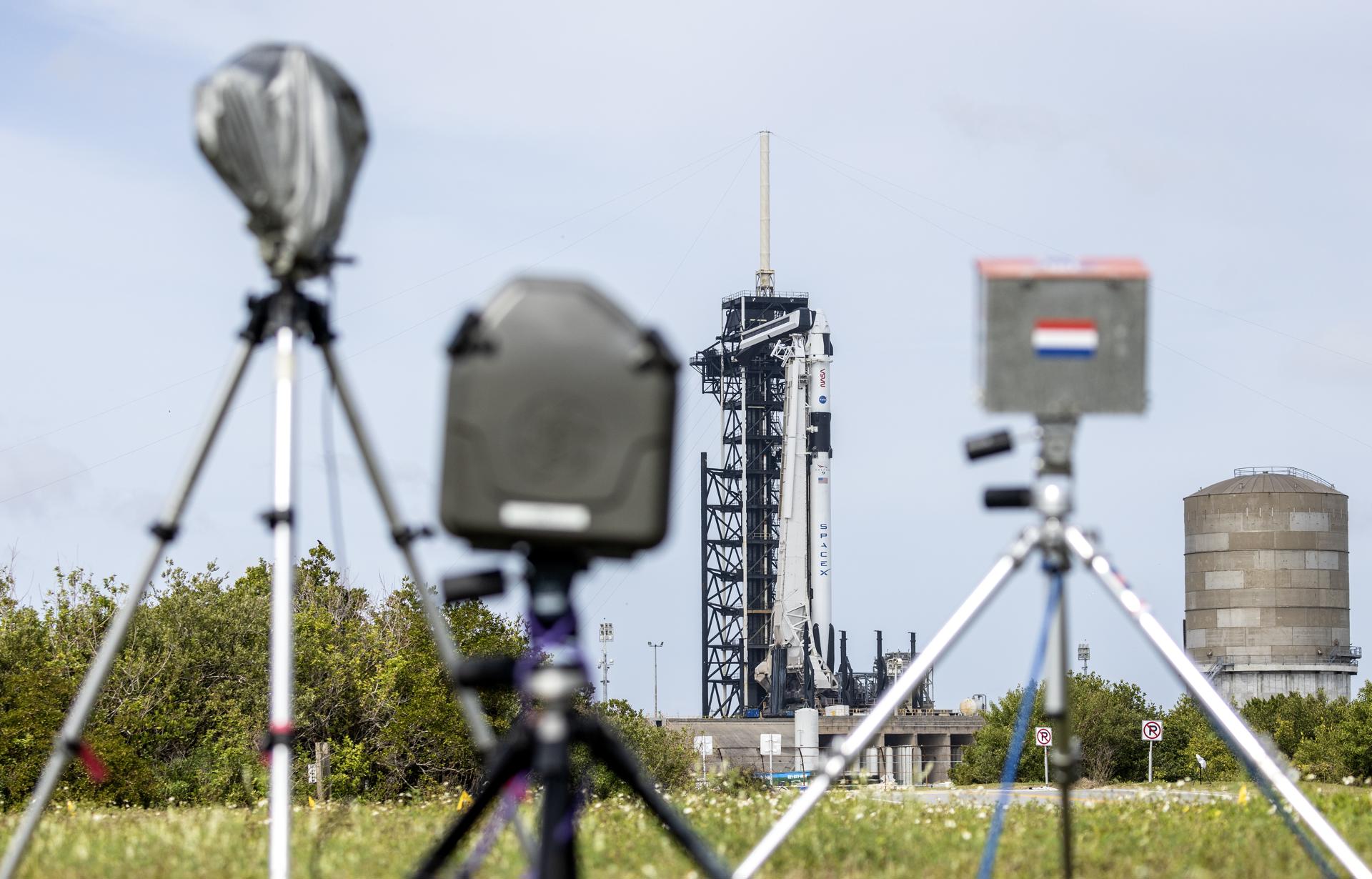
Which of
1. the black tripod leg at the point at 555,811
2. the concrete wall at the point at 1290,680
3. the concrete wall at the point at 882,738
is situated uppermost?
the black tripod leg at the point at 555,811

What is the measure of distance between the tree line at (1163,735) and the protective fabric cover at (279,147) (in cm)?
7800

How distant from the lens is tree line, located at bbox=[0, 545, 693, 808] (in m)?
44.3

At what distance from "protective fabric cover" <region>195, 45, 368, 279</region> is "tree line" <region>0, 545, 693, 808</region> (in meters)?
35.3

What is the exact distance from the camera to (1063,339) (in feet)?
20.3

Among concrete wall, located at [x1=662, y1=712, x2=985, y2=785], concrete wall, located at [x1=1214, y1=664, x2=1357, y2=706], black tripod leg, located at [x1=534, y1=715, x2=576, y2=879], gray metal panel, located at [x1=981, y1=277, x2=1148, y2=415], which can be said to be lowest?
concrete wall, located at [x1=662, y1=712, x2=985, y2=785]

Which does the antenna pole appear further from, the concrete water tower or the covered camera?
the covered camera

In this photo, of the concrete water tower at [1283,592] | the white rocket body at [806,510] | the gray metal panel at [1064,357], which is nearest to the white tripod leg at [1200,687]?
the gray metal panel at [1064,357]

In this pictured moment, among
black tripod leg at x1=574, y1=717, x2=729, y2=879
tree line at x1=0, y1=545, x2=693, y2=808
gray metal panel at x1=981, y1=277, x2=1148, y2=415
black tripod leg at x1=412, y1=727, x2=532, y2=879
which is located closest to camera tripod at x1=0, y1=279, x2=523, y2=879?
black tripod leg at x1=412, y1=727, x2=532, y2=879

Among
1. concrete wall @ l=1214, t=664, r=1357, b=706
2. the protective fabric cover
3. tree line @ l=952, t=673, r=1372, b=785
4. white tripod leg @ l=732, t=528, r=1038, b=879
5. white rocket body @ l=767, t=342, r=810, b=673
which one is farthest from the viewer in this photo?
concrete wall @ l=1214, t=664, r=1357, b=706

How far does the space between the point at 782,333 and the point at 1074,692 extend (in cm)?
2908

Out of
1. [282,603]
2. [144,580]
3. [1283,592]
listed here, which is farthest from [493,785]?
[1283,592]

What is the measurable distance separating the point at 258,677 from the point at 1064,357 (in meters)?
47.4

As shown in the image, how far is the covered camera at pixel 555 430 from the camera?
448 cm

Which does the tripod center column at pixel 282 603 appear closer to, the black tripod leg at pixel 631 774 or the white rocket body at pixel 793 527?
the black tripod leg at pixel 631 774
